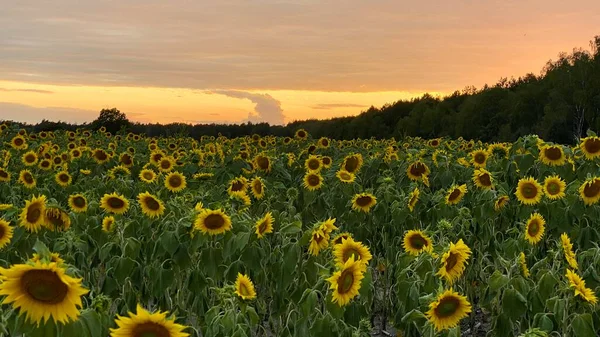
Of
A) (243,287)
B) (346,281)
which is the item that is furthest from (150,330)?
(346,281)

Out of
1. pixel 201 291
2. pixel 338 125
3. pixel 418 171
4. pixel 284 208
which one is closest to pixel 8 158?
pixel 284 208

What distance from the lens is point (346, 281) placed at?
3.25 m

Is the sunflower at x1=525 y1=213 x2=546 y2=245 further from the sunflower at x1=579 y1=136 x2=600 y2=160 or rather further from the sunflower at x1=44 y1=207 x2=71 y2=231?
the sunflower at x1=44 y1=207 x2=71 y2=231

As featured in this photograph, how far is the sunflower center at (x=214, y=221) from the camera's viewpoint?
439cm

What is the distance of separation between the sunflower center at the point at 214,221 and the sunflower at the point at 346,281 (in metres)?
1.40

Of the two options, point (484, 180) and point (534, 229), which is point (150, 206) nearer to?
point (534, 229)

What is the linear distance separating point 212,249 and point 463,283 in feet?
9.85

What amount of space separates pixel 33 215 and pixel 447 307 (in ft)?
10.7

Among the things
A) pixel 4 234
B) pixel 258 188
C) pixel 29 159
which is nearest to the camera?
pixel 4 234

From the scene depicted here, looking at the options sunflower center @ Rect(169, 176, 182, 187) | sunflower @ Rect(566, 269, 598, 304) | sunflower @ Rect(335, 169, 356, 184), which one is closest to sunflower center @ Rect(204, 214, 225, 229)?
sunflower @ Rect(566, 269, 598, 304)

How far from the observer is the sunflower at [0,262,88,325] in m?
2.31

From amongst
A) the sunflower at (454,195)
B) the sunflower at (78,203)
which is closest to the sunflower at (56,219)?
the sunflower at (78,203)

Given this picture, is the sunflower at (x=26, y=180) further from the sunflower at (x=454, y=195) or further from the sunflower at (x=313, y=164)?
the sunflower at (x=454, y=195)

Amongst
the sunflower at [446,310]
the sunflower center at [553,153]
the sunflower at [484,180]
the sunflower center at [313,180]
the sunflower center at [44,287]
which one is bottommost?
the sunflower at [446,310]
